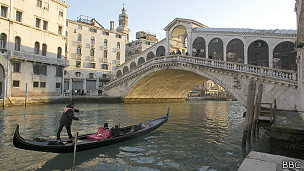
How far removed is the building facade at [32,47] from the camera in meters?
20.1

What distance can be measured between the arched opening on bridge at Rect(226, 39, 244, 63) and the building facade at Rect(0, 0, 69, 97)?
18.9m

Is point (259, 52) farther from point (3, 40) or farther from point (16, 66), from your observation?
point (3, 40)

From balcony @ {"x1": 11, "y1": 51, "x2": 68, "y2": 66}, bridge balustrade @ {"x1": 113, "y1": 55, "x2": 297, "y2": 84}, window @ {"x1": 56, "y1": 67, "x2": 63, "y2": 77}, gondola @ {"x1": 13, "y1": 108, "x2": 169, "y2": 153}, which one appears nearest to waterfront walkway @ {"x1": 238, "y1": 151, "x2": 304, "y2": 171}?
gondola @ {"x1": 13, "y1": 108, "x2": 169, "y2": 153}

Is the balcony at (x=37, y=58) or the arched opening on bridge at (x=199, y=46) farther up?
the arched opening on bridge at (x=199, y=46)

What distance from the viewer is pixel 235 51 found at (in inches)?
736

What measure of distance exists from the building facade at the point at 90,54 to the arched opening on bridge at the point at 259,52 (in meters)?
25.3

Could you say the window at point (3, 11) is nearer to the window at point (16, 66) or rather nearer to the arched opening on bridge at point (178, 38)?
the window at point (16, 66)

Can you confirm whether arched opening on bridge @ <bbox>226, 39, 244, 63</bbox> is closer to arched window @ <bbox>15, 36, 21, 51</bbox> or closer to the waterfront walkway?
the waterfront walkway

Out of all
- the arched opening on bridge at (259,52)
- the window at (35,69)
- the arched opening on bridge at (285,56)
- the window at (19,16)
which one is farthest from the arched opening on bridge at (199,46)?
the window at (19,16)

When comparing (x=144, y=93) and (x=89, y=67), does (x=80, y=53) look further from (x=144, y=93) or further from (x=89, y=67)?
(x=144, y=93)

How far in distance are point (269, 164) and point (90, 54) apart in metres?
34.8

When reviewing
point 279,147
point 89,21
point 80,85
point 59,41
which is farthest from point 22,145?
point 89,21

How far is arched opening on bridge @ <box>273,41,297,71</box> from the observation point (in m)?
15.2

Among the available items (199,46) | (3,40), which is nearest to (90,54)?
(3,40)
